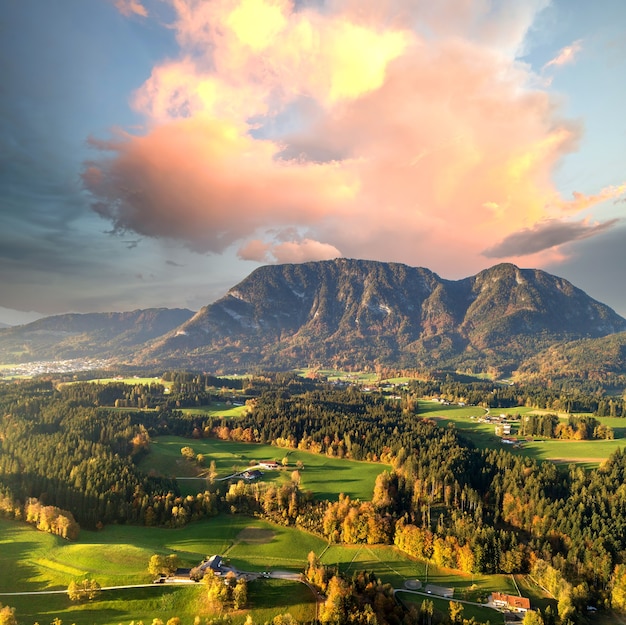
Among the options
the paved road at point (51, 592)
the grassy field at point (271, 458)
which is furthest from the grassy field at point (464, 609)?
the paved road at point (51, 592)

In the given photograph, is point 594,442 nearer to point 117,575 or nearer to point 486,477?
point 486,477

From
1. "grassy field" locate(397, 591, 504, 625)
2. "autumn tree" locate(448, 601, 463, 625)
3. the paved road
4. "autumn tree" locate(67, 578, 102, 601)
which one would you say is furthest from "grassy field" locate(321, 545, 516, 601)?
"autumn tree" locate(67, 578, 102, 601)

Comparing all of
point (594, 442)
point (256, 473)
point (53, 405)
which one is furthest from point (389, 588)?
point (53, 405)

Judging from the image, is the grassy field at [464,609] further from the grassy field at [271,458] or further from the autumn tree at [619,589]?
the grassy field at [271,458]

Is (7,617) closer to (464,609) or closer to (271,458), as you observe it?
(464,609)

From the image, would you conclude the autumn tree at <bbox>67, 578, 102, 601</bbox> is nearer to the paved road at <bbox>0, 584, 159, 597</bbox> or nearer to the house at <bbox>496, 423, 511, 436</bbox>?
the paved road at <bbox>0, 584, 159, 597</bbox>
